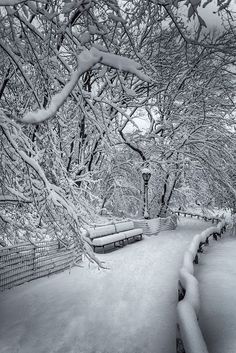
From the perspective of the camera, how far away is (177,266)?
9.49 meters

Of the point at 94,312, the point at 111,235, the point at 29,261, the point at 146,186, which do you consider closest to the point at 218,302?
the point at 94,312

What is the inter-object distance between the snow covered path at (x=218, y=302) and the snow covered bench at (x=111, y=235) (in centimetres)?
333

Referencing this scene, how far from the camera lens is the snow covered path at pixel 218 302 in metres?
4.79

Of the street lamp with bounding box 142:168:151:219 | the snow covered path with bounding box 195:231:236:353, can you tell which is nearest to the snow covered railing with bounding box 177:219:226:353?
the snow covered path with bounding box 195:231:236:353

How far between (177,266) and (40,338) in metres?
5.50

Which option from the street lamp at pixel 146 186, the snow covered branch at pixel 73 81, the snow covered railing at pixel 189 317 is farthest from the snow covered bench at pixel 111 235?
the snow covered branch at pixel 73 81

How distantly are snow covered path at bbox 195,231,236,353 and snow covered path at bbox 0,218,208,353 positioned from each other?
0.59 m

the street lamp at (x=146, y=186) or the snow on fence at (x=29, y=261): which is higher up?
the street lamp at (x=146, y=186)

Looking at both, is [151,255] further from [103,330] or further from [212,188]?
[212,188]

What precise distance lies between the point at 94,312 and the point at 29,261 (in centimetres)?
267

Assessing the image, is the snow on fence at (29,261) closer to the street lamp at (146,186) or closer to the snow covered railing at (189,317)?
the snow covered railing at (189,317)

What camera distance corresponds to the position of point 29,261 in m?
7.86

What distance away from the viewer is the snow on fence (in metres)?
7.05

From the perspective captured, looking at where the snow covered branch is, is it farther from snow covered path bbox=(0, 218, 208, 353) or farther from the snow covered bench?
the snow covered bench
